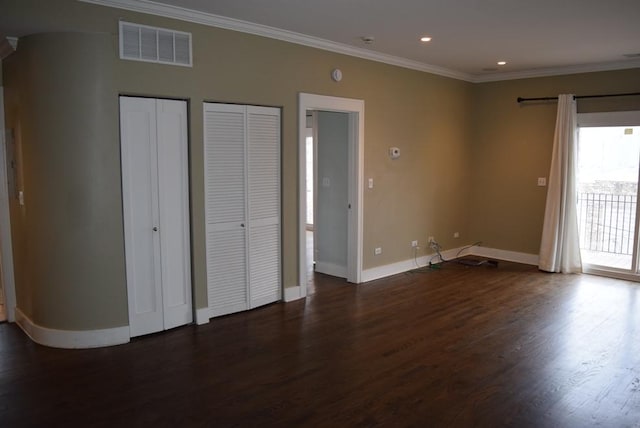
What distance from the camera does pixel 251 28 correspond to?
4.59 m

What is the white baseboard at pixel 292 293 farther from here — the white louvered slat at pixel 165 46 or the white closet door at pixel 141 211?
the white louvered slat at pixel 165 46

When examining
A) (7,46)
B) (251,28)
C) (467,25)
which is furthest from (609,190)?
(7,46)

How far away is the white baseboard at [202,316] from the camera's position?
4.49 m

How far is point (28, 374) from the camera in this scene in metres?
3.50

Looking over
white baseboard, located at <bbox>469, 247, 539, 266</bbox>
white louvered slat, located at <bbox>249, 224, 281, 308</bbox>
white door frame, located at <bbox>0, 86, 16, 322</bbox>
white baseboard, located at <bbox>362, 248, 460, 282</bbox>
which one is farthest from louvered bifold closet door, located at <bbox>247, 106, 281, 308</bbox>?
white baseboard, located at <bbox>469, 247, 539, 266</bbox>

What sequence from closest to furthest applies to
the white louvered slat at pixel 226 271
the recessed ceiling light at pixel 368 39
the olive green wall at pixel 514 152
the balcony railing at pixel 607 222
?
the white louvered slat at pixel 226 271, the recessed ceiling light at pixel 368 39, the balcony railing at pixel 607 222, the olive green wall at pixel 514 152

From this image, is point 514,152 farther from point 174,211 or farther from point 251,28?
point 174,211

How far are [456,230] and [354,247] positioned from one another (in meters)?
2.34

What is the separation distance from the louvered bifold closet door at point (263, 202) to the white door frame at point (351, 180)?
287mm

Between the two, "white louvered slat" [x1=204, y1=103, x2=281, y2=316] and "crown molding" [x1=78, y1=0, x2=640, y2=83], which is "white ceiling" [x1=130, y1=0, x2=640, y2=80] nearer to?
"crown molding" [x1=78, y1=0, x2=640, y2=83]

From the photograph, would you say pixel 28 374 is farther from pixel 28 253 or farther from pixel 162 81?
pixel 162 81

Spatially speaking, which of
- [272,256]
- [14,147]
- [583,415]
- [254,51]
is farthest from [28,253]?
[583,415]

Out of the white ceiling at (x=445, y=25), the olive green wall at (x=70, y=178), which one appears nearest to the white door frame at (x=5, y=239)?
the olive green wall at (x=70, y=178)

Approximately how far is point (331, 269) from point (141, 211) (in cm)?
293
